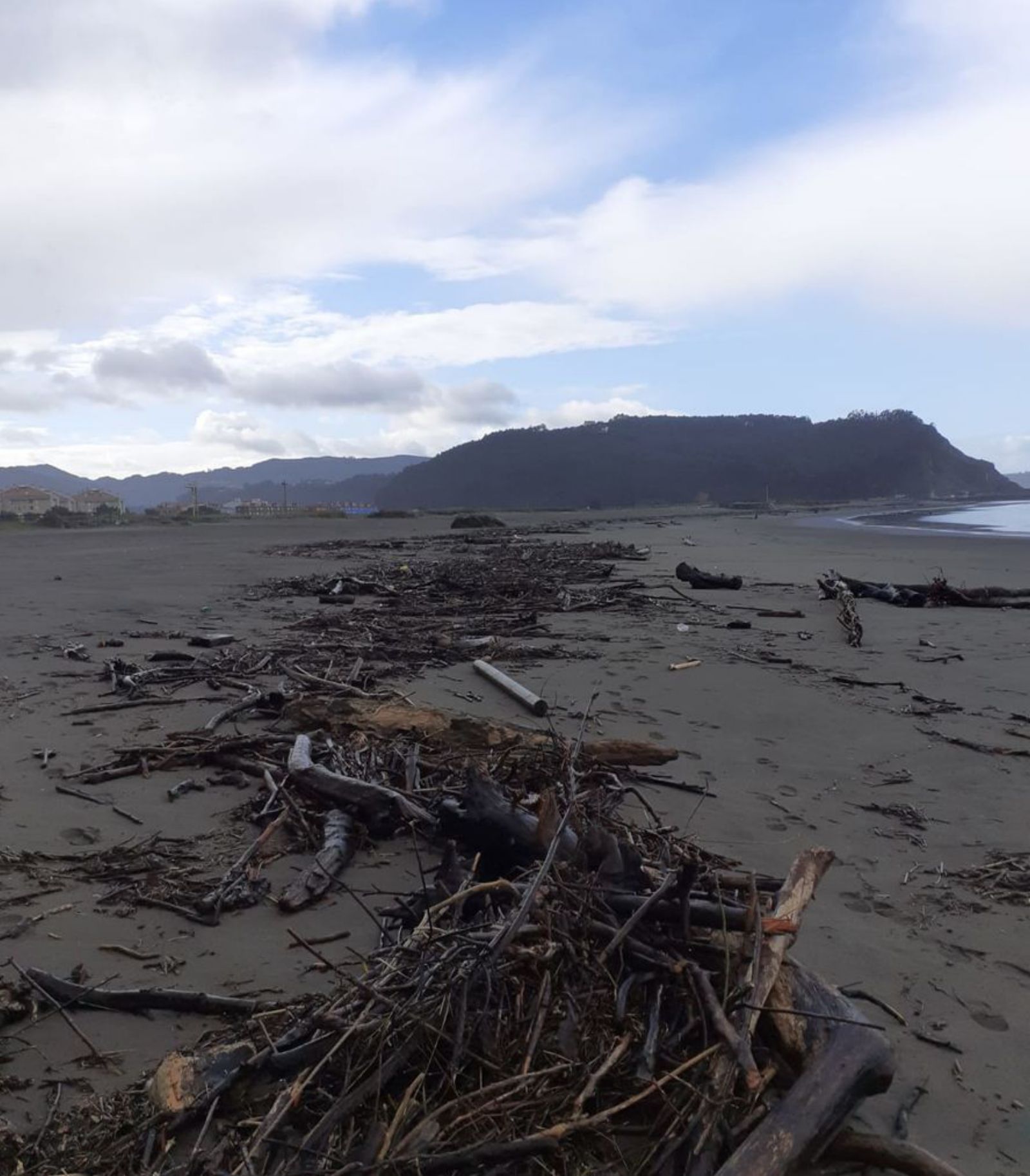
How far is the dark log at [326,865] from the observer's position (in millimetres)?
3369

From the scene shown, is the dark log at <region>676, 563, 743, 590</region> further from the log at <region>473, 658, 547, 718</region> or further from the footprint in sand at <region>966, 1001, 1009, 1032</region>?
the footprint in sand at <region>966, 1001, 1009, 1032</region>

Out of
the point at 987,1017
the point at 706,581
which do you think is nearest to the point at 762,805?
the point at 987,1017

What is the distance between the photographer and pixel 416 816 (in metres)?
3.93

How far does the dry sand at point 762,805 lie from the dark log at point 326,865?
0.07 metres

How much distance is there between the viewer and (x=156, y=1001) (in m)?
2.67

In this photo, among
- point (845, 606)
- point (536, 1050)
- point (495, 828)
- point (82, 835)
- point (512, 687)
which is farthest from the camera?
point (845, 606)

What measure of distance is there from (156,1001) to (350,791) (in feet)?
5.05

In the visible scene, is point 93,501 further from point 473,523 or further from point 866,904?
point 866,904

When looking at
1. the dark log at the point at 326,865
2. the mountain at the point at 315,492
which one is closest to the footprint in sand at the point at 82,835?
the dark log at the point at 326,865

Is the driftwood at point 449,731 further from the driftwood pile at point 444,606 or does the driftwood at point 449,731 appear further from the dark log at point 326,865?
the driftwood pile at point 444,606

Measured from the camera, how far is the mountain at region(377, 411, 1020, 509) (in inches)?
4946

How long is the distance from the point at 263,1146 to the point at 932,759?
15.1 feet

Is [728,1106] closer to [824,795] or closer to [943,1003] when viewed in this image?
[943,1003]

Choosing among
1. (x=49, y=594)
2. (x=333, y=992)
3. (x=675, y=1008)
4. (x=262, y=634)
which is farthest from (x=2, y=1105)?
(x=49, y=594)
